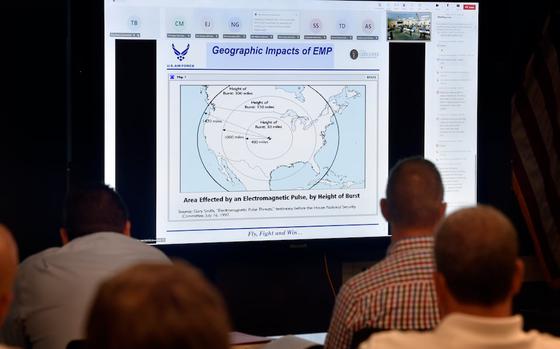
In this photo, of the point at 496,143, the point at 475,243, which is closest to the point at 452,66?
the point at 496,143

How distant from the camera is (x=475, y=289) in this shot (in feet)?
6.39

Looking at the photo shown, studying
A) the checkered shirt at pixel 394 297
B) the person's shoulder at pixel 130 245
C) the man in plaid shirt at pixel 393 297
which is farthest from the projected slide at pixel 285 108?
the checkered shirt at pixel 394 297

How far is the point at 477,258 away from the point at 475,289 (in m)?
0.07

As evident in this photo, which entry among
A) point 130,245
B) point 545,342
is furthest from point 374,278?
point 130,245

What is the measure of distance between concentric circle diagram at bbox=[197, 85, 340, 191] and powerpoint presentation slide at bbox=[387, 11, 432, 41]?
44 cm

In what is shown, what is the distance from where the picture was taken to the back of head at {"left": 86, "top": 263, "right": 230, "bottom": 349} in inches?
45.8

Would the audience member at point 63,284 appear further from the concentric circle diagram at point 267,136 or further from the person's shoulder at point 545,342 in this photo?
the person's shoulder at point 545,342

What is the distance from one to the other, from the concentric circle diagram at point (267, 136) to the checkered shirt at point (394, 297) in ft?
4.24

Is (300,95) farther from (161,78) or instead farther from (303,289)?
(303,289)

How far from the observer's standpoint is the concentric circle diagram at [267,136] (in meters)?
3.76

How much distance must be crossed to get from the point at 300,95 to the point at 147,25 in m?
0.70

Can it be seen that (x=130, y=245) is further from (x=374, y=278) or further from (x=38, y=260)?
(x=374, y=278)

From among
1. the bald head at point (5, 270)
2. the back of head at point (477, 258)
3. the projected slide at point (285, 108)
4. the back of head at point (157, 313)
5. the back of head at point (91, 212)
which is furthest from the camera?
the projected slide at point (285, 108)

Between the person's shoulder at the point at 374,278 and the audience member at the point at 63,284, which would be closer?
the person's shoulder at the point at 374,278
